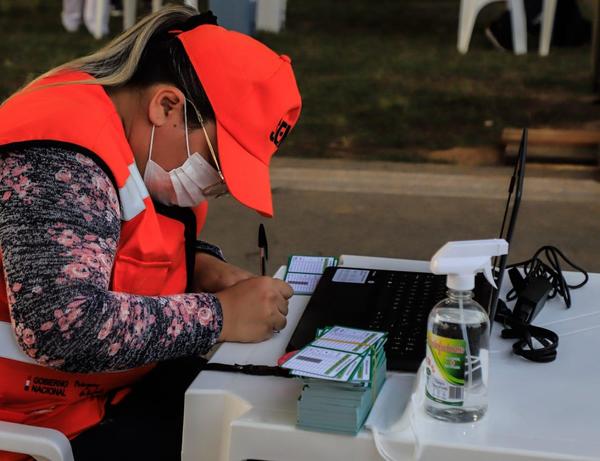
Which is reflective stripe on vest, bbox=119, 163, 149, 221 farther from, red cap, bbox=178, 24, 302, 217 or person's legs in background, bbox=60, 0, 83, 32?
person's legs in background, bbox=60, 0, 83, 32

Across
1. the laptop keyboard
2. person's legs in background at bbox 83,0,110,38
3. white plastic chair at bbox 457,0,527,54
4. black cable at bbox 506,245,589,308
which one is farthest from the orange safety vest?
person's legs in background at bbox 83,0,110,38

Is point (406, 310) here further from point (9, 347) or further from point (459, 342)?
point (9, 347)

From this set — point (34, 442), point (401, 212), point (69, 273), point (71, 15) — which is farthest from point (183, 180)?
point (71, 15)

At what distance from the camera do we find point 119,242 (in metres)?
1.46

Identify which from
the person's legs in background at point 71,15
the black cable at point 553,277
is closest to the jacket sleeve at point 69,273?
the black cable at point 553,277

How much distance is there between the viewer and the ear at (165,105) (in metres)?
1.47

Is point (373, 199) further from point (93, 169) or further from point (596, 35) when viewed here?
point (93, 169)

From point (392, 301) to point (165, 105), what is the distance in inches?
20.3

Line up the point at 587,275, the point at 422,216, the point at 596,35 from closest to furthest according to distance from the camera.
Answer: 1. the point at 587,275
2. the point at 422,216
3. the point at 596,35

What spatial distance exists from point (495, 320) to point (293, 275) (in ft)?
1.39

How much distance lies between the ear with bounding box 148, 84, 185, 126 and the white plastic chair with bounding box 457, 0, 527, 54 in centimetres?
682

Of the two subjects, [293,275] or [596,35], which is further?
[596,35]

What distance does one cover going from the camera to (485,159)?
5191 millimetres

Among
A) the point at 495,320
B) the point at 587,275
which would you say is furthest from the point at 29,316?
the point at 587,275
